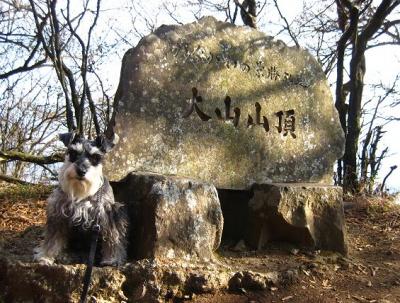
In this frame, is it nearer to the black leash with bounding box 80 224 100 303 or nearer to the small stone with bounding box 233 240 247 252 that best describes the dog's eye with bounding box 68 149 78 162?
the black leash with bounding box 80 224 100 303

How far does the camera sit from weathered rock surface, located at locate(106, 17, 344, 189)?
457 cm

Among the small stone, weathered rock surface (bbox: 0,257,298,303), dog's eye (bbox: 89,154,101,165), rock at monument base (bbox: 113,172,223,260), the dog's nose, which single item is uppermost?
dog's eye (bbox: 89,154,101,165)

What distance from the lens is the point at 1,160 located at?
9.69 meters

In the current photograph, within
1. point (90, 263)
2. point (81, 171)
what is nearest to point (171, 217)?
point (90, 263)

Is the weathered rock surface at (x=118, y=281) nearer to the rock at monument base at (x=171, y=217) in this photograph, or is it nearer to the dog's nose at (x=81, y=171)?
the rock at monument base at (x=171, y=217)

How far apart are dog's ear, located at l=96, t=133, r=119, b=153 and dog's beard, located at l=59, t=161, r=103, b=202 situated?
0.60 ft

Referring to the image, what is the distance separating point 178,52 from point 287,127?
1536 mm

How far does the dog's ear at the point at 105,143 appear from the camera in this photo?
3.87 m

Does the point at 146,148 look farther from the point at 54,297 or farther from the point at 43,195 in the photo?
the point at 43,195

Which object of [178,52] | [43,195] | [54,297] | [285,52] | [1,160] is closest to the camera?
[54,297]

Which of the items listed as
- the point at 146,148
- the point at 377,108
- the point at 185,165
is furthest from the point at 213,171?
the point at 377,108

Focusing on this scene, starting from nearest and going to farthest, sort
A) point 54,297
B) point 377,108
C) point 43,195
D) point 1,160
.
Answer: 1. point 54,297
2. point 43,195
3. point 1,160
4. point 377,108

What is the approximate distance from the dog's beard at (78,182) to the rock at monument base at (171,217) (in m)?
A: 0.52

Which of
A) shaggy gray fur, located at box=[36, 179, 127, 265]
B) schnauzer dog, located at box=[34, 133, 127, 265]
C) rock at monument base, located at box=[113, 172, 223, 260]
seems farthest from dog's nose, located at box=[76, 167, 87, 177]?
A: rock at monument base, located at box=[113, 172, 223, 260]
